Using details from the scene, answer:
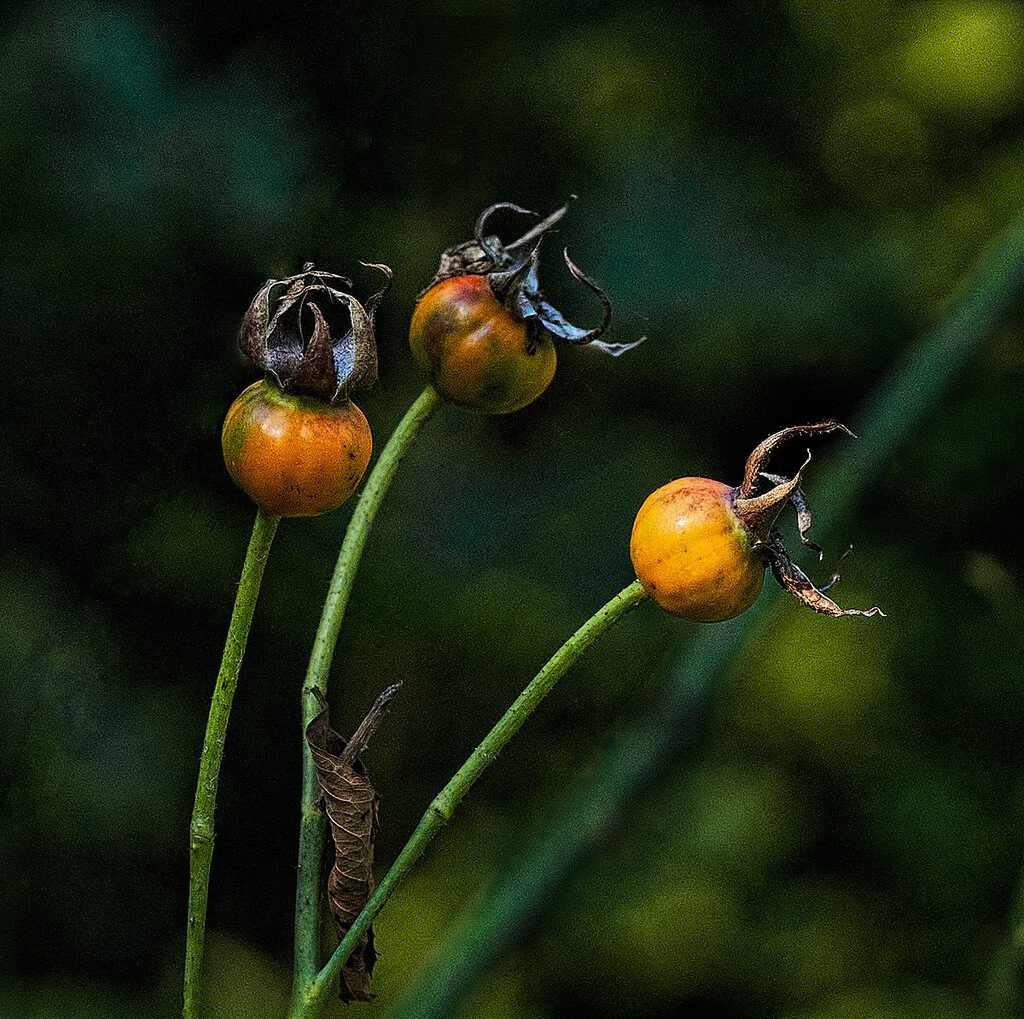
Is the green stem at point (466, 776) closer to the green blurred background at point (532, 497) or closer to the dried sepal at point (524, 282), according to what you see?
the dried sepal at point (524, 282)

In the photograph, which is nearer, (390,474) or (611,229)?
(390,474)

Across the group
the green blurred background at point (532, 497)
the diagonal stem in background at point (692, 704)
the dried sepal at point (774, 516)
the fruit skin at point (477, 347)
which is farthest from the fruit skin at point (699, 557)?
the diagonal stem in background at point (692, 704)

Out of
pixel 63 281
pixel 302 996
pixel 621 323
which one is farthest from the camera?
pixel 621 323

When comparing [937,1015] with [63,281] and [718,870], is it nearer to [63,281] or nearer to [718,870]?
[718,870]

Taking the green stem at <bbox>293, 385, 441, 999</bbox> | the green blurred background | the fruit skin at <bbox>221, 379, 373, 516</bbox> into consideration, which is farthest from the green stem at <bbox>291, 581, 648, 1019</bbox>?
the green blurred background

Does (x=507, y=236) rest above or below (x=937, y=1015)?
above

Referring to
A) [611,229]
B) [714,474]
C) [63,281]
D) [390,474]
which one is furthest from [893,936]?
[63,281]

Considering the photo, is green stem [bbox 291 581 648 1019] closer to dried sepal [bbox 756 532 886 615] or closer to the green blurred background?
dried sepal [bbox 756 532 886 615]
